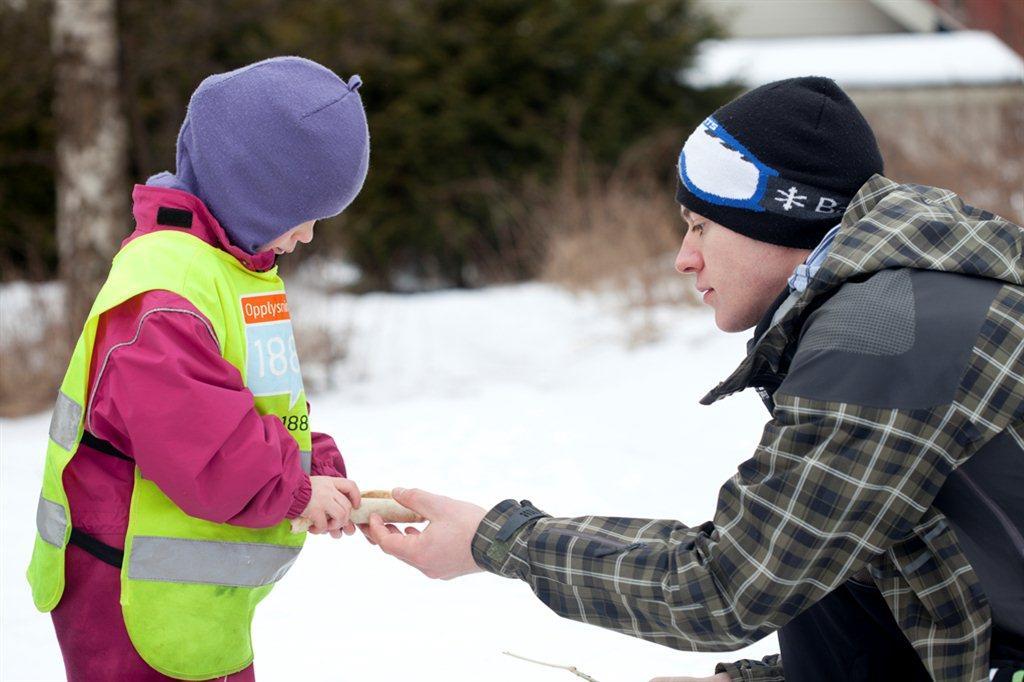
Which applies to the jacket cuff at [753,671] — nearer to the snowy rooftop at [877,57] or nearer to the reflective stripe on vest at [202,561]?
the reflective stripe on vest at [202,561]

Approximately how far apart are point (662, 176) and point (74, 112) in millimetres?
6906

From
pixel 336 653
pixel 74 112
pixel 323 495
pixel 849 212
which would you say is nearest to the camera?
pixel 849 212

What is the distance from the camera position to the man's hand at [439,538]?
184 centimetres

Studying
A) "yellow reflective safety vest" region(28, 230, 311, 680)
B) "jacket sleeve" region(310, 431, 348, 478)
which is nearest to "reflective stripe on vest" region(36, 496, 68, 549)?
"yellow reflective safety vest" region(28, 230, 311, 680)

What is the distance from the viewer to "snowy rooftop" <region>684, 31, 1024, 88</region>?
16.2 metres

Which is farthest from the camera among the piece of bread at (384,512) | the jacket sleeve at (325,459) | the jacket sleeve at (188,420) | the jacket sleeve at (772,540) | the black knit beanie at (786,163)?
the jacket sleeve at (325,459)

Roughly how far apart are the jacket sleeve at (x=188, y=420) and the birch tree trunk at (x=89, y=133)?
4770mm

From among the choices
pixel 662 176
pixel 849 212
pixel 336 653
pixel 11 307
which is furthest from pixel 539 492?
pixel 662 176

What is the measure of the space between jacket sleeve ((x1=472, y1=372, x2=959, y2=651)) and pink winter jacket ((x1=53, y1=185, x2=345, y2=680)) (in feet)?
1.52

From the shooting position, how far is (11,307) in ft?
20.0

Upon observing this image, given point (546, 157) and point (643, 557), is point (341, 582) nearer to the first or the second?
point (643, 557)

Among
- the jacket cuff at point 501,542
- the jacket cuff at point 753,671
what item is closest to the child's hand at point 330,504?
the jacket cuff at point 501,542

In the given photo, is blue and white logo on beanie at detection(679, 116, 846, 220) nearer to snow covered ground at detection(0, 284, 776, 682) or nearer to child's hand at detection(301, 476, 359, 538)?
child's hand at detection(301, 476, 359, 538)

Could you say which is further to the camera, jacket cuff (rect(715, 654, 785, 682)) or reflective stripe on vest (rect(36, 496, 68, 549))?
jacket cuff (rect(715, 654, 785, 682))
